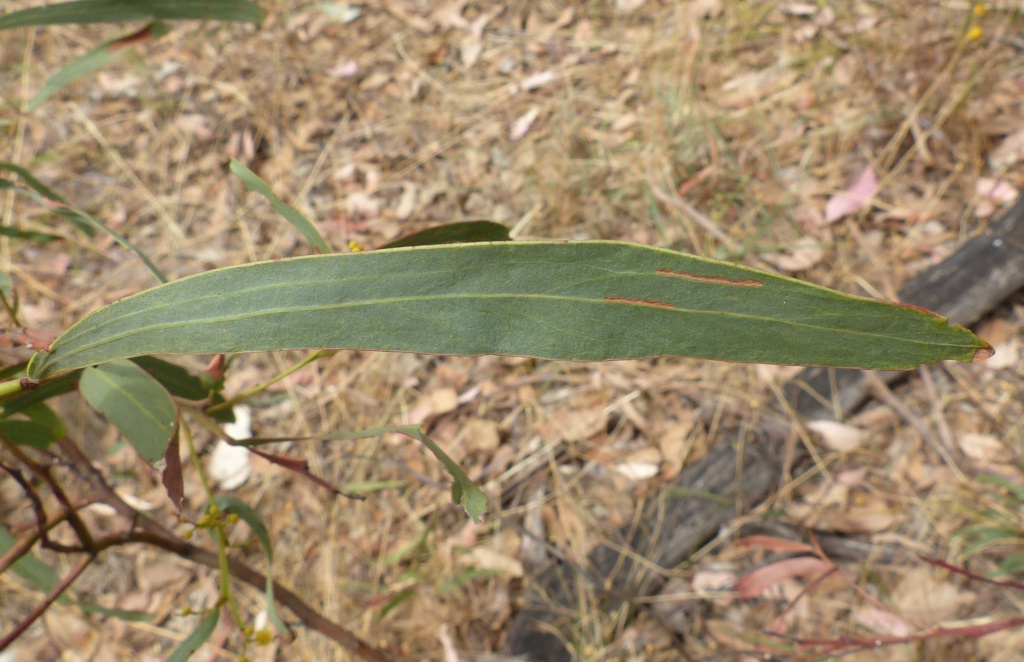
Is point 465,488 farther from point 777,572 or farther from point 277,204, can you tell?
point 777,572

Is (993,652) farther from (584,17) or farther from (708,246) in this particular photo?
(584,17)

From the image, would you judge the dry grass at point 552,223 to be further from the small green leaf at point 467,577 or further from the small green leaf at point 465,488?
the small green leaf at point 465,488

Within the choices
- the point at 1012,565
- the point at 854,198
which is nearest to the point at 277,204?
the point at 1012,565

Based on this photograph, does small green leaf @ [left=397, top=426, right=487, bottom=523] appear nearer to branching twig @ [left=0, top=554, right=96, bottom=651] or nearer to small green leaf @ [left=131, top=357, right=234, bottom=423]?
small green leaf @ [left=131, top=357, right=234, bottom=423]

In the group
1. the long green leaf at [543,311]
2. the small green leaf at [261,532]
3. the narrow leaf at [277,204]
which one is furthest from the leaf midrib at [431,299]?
the small green leaf at [261,532]

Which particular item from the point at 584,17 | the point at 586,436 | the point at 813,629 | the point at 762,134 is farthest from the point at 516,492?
the point at 584,17

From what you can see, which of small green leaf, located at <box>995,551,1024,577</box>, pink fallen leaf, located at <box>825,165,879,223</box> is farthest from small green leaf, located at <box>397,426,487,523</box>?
pink fallen leaf, located at <box>825,165,879,223</box>
